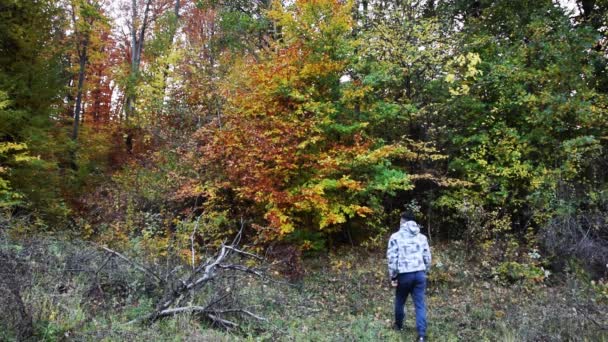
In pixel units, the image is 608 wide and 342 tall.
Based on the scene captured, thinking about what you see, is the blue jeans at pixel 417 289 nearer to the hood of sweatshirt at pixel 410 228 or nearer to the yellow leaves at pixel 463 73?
the hood of sweatshirt at pixel 410 228

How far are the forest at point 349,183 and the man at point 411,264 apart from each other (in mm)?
582

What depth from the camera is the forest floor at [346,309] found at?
16.7 feet

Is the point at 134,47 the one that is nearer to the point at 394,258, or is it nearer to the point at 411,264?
the point at 394,258

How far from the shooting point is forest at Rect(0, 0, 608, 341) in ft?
21.7

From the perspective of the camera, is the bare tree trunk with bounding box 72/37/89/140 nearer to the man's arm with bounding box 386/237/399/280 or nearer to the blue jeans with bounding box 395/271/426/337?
the man's arm with bounding box 386/237/399/280

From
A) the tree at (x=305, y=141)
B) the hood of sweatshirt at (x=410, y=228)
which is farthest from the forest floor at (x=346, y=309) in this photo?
the tree at (x=305, y=141)

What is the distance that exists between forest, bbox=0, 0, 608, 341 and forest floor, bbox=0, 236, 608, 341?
0.05 metres

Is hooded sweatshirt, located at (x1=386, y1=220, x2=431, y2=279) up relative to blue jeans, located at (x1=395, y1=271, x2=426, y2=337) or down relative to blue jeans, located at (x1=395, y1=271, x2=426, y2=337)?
up

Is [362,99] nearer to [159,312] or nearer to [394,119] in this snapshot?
[394,119]

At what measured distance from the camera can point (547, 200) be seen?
930cm

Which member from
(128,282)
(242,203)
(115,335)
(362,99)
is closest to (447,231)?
(362,99)

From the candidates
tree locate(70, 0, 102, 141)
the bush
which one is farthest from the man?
tree locate(70, 0, 102, 141)

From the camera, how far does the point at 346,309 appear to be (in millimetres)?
7711

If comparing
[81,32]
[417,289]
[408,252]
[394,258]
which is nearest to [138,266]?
[394,258]
